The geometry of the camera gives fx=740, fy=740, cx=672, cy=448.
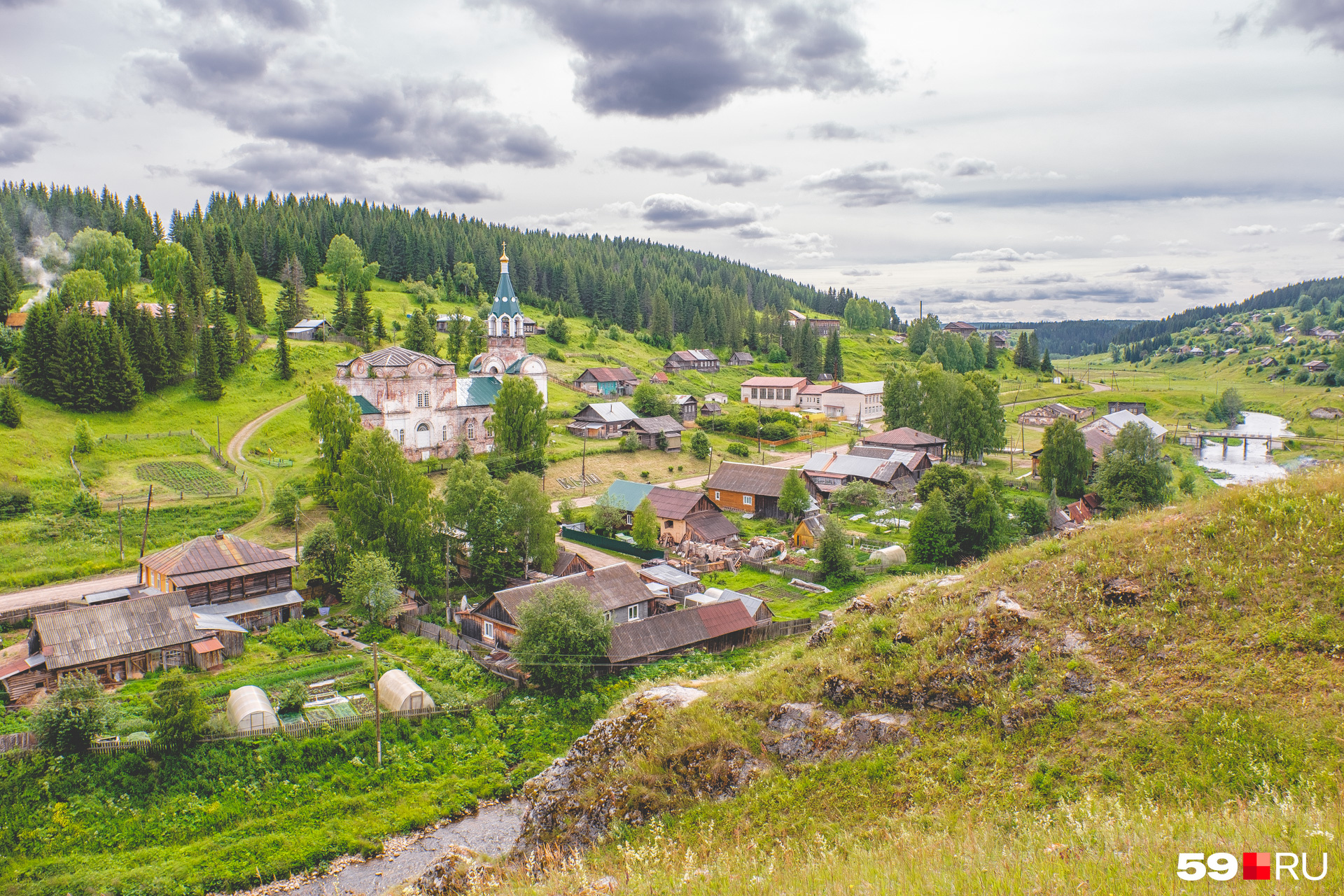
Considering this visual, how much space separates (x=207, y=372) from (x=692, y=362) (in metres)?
66.9

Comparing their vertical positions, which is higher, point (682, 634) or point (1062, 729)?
point (1062, 729)

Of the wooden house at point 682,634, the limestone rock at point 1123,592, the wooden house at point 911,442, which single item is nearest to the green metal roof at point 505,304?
the wooden house at point 911,442

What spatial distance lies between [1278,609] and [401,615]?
105 feet

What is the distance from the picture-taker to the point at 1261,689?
35.1ft

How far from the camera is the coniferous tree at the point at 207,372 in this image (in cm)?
6209

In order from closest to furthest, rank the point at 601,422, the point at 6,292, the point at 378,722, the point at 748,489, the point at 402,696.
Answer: the point at 378,722, the point at 402,696, the point at 748,489, the point at 601,422, the point at 6,292

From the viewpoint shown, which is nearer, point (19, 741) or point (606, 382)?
point (19, 741)

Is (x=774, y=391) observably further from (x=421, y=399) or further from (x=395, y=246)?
(x=395, y=246)

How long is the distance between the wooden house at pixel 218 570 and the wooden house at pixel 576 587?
30.9 feet

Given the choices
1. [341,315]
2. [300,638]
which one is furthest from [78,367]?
[300,638]

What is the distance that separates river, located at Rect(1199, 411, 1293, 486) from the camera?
2645 inches

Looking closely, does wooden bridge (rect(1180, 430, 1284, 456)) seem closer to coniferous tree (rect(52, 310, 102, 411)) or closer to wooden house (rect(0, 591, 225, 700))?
wooden house (rect(0, 591, 225, 700))

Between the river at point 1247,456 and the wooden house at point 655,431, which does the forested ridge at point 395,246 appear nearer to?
the wooden house at point 655,431

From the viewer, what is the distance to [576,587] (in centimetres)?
3123
